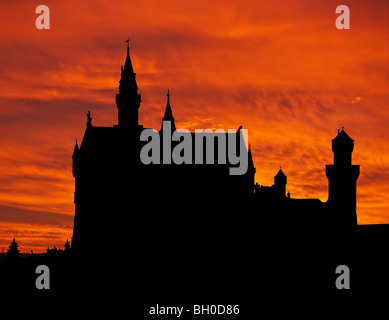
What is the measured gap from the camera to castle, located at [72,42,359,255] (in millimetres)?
Result: 63438

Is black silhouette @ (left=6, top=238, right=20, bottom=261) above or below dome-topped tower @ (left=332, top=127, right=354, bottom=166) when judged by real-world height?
below

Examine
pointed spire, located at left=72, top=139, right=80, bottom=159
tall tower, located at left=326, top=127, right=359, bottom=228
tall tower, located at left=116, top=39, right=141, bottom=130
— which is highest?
tall tower, located at left=116, top=39, right=141, bottom=130

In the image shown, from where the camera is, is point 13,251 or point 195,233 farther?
point 13,251

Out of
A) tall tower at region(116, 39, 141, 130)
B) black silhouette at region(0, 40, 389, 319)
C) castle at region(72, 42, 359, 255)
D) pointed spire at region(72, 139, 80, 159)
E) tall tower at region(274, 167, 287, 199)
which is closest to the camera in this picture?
black silhouette at region(0, 40, 389, 319)

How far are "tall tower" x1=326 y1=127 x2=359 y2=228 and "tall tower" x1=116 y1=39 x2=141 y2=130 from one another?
823 inches

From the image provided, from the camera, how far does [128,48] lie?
6375 centimetres

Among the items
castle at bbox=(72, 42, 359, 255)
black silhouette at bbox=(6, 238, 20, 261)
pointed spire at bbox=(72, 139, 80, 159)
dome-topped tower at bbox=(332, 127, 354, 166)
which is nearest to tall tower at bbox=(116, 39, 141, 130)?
castle at bbox=(72, 42, 359, 255)

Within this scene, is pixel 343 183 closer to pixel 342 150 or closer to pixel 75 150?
pixel 342 150

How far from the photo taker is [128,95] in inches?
2468

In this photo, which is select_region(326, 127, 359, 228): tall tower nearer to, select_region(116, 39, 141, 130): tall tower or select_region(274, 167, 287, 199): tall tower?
select_region(274, 167, 287, 199): tall tower

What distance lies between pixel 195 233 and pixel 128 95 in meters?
15.1

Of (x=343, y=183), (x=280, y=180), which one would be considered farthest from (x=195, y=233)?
(x=280, y=180)
